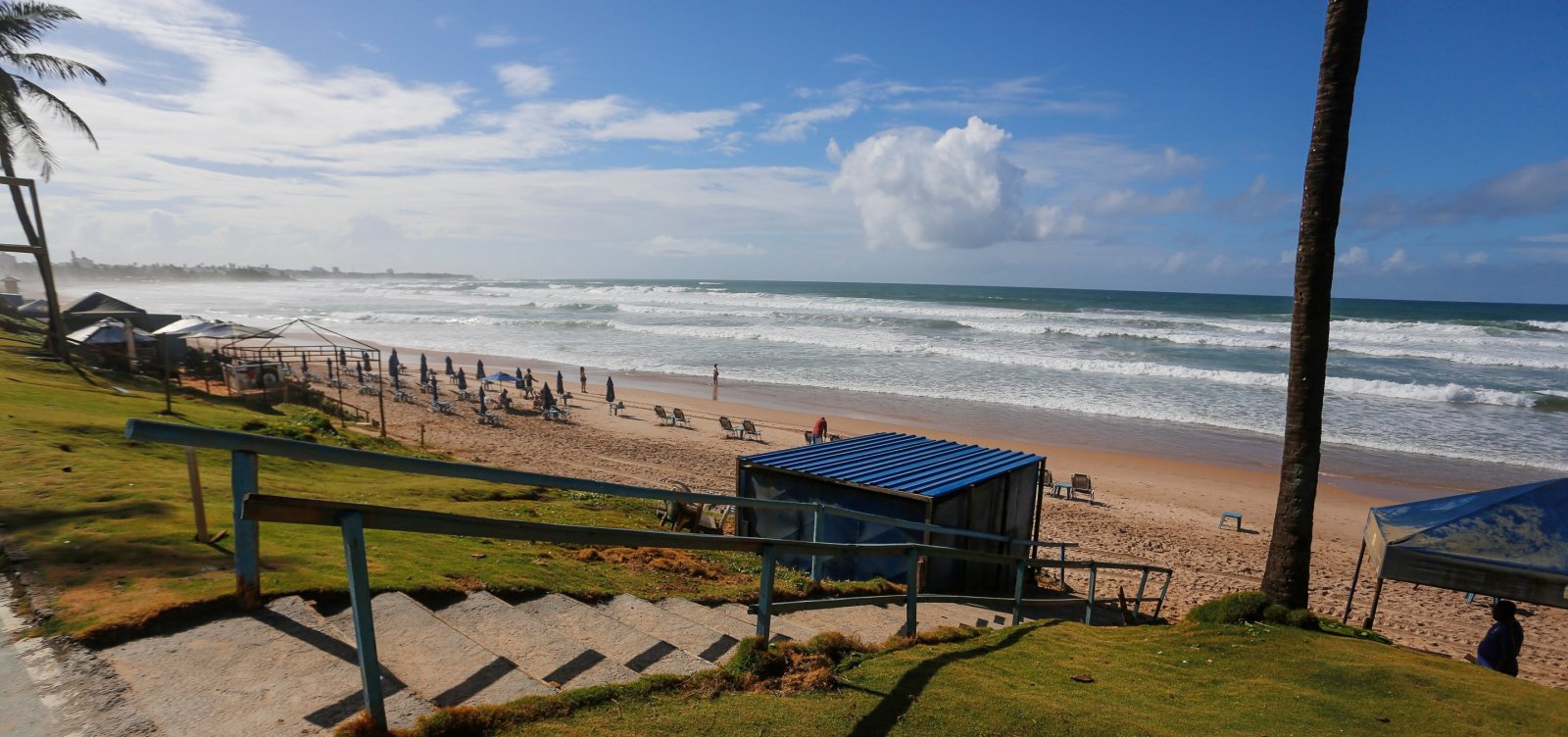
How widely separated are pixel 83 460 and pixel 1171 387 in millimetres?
36351

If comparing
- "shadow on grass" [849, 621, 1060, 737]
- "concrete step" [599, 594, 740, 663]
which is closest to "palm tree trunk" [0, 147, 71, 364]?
"concrete step" [599, 594, 740, 663]

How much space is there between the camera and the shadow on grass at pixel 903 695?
3.36 metres

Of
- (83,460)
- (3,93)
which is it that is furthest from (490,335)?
(83,460)

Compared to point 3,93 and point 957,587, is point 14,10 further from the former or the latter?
point 957,587

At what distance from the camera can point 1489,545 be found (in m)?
7.47

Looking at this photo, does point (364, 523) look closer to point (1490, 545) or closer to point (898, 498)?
point (898, 498)

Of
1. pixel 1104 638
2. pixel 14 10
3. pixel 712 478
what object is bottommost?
pixel 712 478

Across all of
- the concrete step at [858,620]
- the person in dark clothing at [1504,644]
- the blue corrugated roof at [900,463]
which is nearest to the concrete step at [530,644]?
the concrete step at [858,620]

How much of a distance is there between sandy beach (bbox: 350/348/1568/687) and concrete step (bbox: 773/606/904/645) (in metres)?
7.30

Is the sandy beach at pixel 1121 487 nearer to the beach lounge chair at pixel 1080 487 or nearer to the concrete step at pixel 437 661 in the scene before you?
the beach lounge chair at pixel 1080 487

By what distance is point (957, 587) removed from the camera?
9617 millimetres

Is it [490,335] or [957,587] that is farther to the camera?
[490,335]

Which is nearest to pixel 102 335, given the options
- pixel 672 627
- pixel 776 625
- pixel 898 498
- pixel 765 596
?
pixel 898 498

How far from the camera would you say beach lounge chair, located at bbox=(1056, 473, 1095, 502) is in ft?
57.2
